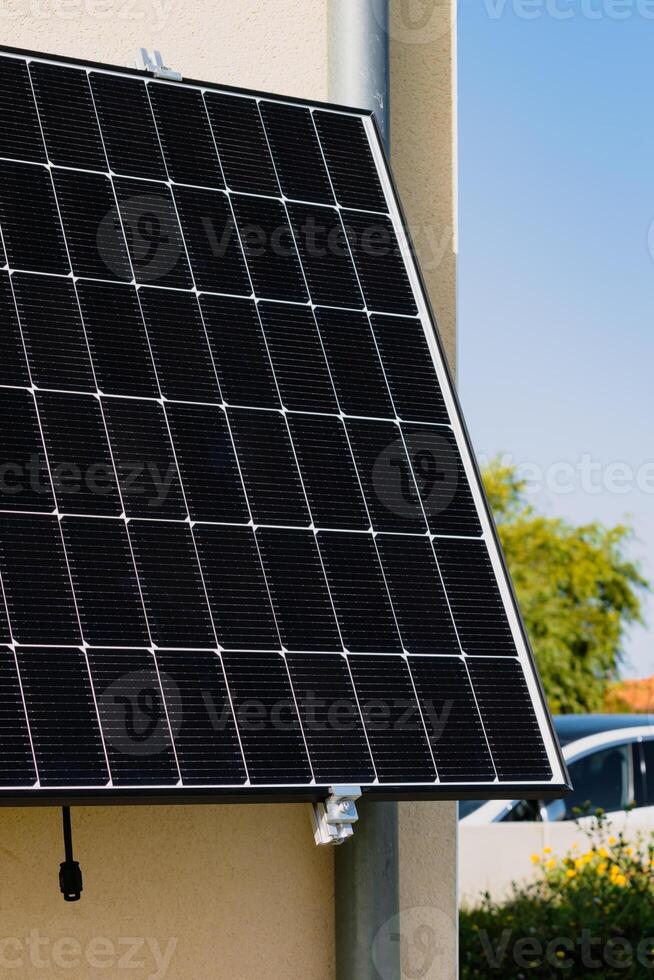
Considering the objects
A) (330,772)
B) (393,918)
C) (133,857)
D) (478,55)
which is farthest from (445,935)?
(478,55)

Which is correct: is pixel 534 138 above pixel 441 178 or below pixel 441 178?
above

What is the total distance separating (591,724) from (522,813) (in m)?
1.86

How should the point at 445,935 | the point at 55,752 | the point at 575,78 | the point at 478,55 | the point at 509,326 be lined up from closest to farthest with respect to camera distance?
the point at 55,752 < the point at 445,935 < the point at 478,55 < the point at 575,78 < the point at 509,326

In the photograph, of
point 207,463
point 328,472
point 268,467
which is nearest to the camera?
point 207,463

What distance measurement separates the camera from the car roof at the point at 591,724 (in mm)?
16391

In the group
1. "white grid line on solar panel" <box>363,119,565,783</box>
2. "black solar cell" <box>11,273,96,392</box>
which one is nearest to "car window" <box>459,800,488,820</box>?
"white grid line on solar panel" <box>363,119,565,783</box>

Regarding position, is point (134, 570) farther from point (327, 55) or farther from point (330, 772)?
point (327, 55)

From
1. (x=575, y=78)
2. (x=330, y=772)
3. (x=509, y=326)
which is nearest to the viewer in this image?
(x=330, y=772)

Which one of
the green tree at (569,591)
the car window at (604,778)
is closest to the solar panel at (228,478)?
the car window at (604,778)

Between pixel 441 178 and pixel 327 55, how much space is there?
81 cm

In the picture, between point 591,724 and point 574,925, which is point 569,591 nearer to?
point 591,724

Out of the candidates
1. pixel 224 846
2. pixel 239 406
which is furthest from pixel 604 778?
pixel 239 406

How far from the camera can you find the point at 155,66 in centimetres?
595

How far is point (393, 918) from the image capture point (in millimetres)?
5762
